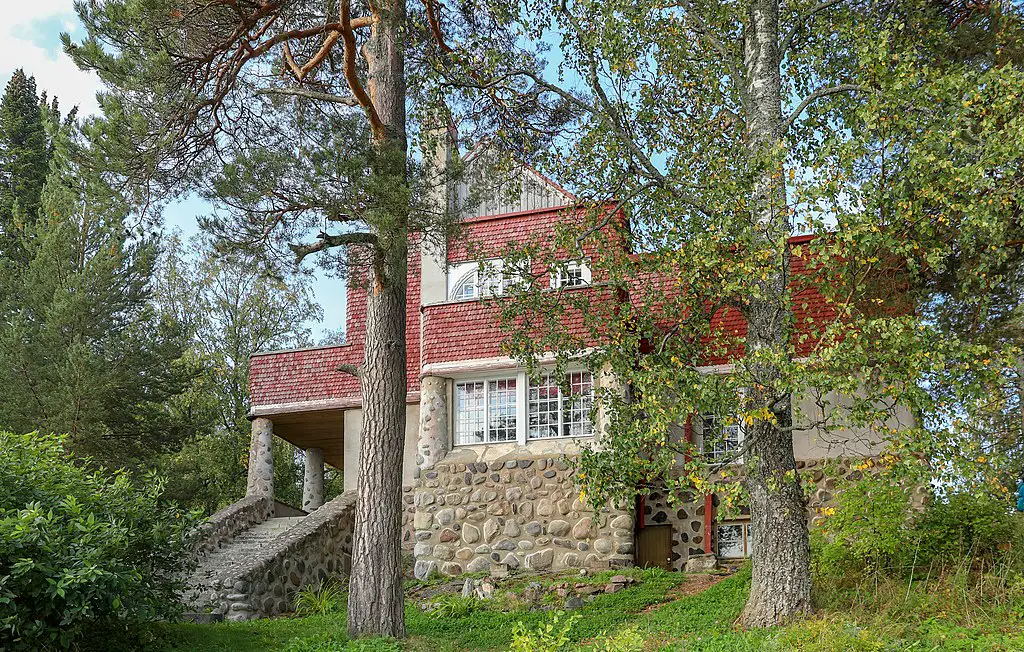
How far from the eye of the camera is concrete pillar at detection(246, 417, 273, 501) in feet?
58.7

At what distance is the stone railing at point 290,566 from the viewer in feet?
43.0

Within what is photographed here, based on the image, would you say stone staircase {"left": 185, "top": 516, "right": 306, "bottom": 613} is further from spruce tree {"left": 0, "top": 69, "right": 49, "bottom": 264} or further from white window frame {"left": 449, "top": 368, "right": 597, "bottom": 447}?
spruce tree {"left": 0, "top": 69, "right": 49, "bottom": 264}

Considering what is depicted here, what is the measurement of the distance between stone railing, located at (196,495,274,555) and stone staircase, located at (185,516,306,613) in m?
0.09

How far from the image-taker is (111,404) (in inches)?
704

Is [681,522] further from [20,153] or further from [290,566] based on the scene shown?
[20,153]

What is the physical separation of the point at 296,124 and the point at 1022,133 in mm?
8415

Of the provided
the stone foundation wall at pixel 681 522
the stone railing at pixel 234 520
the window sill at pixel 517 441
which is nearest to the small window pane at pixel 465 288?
the window sill at pixel 517 441

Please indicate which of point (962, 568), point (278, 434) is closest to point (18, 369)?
point (278, 434)

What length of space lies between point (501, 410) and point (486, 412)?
26 cm

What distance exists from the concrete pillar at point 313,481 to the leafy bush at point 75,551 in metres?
10.8

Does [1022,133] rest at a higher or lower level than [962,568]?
higher

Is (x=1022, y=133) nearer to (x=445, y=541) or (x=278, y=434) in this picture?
(x=445, y=541)

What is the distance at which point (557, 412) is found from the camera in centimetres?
1513

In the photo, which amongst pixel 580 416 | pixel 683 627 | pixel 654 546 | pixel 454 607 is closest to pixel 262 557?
pixel 454 607
